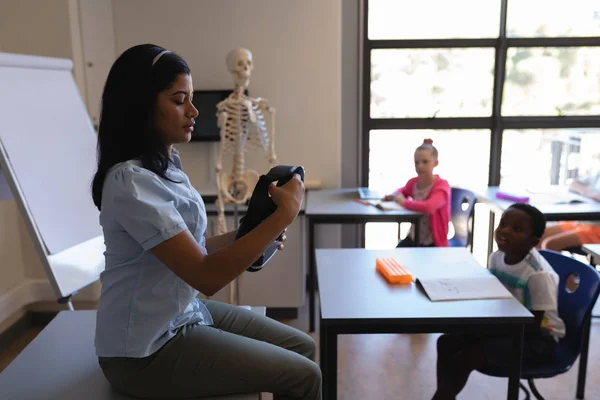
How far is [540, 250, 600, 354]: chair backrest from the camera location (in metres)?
2.05

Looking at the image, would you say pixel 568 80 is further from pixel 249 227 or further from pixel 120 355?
pixel 120 355

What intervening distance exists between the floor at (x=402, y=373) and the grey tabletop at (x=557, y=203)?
75 centimetres

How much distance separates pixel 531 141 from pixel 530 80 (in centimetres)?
46

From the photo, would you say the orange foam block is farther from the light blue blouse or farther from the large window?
the large window

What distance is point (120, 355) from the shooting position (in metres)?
1.34

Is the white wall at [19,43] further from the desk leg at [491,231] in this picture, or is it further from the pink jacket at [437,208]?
the desk leg at [491,231]

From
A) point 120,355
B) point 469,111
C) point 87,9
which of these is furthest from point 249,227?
point 469,111

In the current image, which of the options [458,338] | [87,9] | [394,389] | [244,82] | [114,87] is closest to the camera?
[114,87]

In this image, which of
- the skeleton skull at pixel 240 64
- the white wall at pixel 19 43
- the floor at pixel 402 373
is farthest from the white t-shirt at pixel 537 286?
the white wall at pixel 19 43

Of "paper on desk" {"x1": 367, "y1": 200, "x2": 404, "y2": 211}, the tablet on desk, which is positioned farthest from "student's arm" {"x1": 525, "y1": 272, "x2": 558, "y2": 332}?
the tablet on desk

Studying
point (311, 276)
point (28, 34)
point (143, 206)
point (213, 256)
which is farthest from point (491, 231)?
point (28, 34)

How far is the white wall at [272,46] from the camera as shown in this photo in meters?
3.71

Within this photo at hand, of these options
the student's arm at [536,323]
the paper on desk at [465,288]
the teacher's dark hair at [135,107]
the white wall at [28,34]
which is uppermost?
the white wall at [28,34]

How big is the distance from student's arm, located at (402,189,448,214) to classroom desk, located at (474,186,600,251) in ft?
1.22
